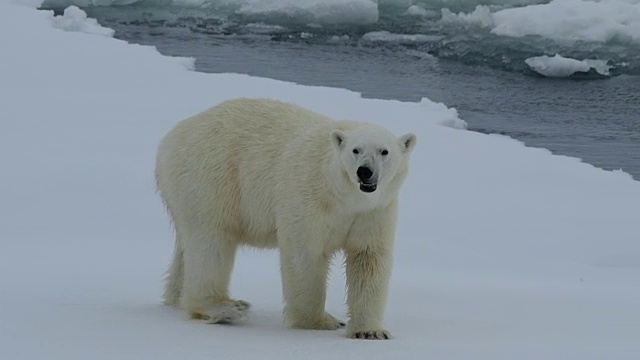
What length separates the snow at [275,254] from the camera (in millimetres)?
4004

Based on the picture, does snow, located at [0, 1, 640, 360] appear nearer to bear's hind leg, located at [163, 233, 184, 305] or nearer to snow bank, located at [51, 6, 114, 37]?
bear's hind leg, located at [163, 233, 184, 305]

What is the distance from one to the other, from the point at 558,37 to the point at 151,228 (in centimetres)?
1328

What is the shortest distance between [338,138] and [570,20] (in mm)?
15306

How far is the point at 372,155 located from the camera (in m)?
4.23

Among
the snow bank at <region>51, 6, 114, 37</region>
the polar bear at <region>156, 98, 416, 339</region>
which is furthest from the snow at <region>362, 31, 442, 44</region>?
the polar bear at <region>156, 98, 416, 339</region>

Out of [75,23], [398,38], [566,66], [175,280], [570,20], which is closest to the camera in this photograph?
[175,280]

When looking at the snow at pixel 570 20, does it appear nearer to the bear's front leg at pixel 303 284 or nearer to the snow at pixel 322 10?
the snow at pixel 322 10

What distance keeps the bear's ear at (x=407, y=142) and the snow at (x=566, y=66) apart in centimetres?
1292

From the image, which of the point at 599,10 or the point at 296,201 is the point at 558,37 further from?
the point at 296,201

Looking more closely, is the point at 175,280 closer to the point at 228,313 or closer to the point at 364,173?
the point at 228,313

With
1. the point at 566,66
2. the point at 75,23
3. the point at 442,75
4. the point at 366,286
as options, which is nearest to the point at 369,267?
the point at 366,286

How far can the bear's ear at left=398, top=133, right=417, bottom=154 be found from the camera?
443 cm

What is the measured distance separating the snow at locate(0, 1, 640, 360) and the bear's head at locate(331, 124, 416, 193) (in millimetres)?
635

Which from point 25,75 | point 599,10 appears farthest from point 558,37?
point 25,75
